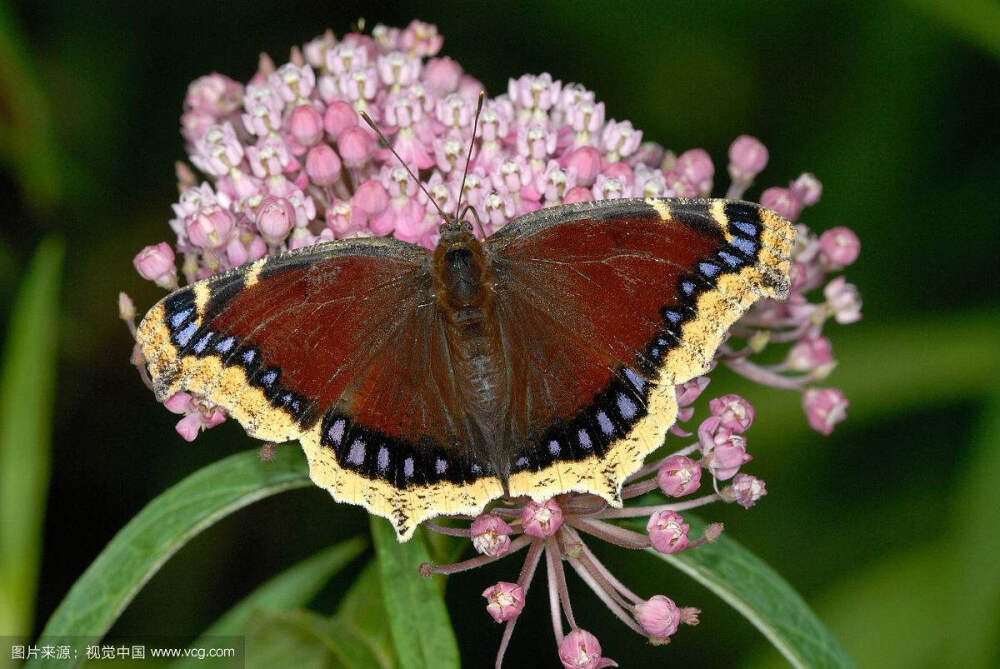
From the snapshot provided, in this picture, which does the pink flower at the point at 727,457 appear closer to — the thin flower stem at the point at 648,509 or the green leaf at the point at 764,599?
the thin flower stem at the point at 648,509

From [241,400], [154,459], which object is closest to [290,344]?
[241,400]

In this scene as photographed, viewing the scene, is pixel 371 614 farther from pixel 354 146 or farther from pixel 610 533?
pixel 354 146

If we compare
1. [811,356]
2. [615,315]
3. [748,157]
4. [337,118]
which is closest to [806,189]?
[748,157]

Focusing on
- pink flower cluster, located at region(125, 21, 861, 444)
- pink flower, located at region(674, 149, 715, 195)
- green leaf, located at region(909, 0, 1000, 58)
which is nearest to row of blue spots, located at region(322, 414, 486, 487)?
pink flower cluster, located at region(125, 21, 861, 444)

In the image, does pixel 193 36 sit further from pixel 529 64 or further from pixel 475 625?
pixel 475 625

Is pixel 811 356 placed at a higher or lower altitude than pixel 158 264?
lower

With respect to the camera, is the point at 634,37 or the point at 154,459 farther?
the point at 634,37
